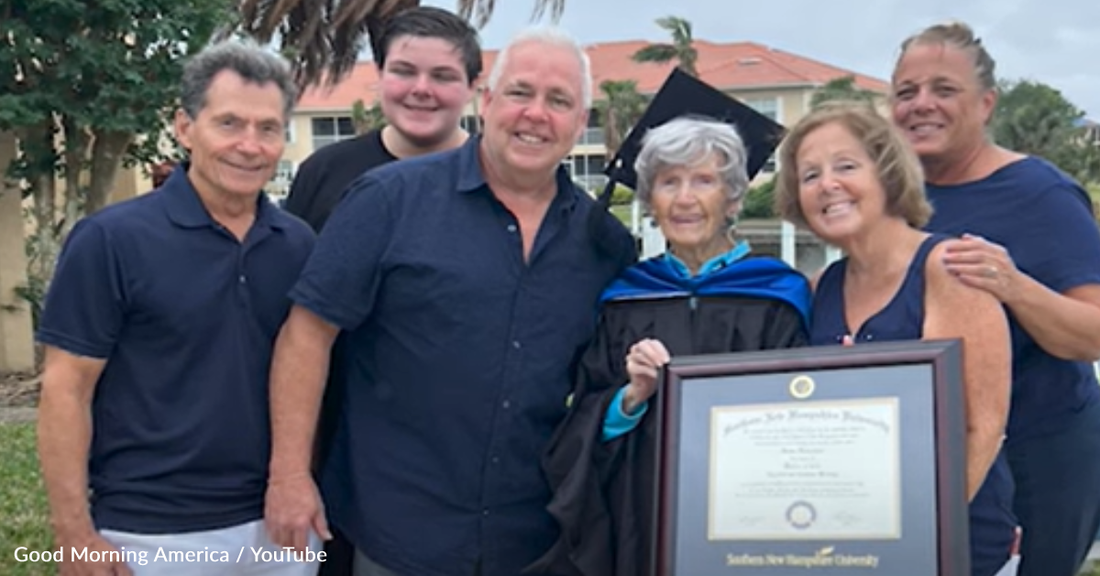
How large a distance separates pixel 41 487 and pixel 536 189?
4523mm

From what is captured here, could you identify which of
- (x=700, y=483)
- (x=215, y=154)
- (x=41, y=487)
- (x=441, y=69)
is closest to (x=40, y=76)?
(x=41, y=487)

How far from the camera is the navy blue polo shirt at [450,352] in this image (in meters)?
2.70

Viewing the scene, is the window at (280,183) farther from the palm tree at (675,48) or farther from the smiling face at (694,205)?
the palm tree at (675,48)

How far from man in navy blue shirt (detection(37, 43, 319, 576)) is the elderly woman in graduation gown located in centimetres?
78

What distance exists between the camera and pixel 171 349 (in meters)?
2.64

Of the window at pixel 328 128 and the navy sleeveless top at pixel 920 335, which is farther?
the window at pixel 328 128

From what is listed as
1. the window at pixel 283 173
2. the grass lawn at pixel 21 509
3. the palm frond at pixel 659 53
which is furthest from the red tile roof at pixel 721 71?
the grass lawn at pixel 21 509

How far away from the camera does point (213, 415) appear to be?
269cm

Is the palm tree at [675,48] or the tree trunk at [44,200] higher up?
the palm tree at [675,48]

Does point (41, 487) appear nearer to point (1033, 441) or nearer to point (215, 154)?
point (215, 154)

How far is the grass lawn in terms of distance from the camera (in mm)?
4957

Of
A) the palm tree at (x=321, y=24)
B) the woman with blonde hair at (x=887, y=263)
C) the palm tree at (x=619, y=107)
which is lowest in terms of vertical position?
the woman with blonde hair at (x=887, y=263)

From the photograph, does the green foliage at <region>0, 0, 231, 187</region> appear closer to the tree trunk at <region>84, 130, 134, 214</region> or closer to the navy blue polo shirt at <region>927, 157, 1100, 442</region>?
the tree trunk at <region>84, 130, 134, 214</region>

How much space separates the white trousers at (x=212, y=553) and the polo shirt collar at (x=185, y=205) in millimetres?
776
